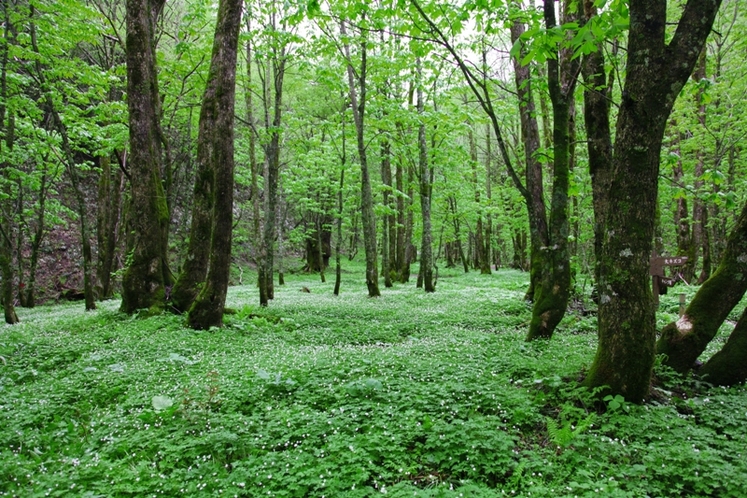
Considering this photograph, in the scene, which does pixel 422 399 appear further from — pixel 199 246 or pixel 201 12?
pixel 201 12

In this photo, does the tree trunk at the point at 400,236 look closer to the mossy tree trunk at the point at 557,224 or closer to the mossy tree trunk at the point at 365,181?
the mossy tree trunk at the point at 365,181

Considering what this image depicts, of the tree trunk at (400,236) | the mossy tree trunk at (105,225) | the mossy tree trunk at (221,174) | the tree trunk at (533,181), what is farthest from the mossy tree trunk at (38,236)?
the tree trunk at (533,181)

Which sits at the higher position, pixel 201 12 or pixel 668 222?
pixel 201 12

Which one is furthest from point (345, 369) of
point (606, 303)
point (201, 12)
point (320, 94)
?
point (320, 94)

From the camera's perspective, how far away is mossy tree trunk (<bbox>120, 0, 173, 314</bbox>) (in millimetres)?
10680

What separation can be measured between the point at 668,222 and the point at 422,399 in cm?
3361

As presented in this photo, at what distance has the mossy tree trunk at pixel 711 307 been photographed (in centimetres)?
518

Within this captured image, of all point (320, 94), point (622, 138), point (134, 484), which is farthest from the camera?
point (320, 94)

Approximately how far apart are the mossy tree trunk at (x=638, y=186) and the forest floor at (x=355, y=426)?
52cm

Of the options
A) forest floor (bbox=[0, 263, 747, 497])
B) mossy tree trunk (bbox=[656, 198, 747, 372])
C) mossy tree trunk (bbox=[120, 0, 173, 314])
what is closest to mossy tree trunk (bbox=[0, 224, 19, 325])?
mossy tree trunk (bbox=[120, 0, 173, 314])

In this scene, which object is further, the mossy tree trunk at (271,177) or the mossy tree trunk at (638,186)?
the mossy tree trunk at (271,177)

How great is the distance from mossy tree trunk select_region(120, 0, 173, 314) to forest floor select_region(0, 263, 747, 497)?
11.0 feet

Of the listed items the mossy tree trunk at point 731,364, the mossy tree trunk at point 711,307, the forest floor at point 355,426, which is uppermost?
the mossy tree trunk at point 711,307

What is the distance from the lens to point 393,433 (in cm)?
396
